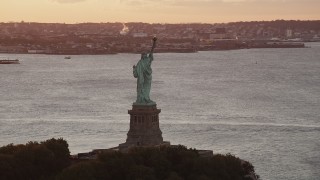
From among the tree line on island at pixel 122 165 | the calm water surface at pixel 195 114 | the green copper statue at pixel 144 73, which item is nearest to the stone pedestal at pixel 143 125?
the green copper statue at pixel 144 73

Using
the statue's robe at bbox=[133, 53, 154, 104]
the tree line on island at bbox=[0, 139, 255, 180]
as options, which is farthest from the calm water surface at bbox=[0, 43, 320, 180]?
the tree line on island at bbox=[0, 139, 255, 180]

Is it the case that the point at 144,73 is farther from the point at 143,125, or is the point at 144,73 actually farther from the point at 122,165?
the point at 122,165

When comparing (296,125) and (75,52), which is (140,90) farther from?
(75,52)

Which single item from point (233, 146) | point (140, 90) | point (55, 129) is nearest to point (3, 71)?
point (55, 129)

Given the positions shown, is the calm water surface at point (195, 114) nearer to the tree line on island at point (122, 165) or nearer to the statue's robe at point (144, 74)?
the statue's robe at point (144, 74)

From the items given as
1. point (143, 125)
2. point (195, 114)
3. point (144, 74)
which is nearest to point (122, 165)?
point (143, 125)

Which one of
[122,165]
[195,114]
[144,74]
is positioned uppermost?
[144,74]

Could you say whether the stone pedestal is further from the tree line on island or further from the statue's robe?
the tree line on island
